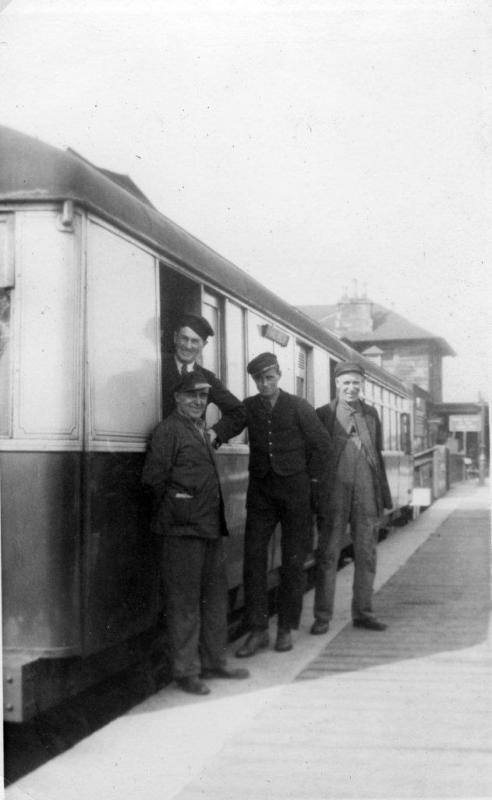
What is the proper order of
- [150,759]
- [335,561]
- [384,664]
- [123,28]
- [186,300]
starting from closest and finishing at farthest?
[150,759] < [123,28] < [384,664] < [186,300] < [335,561]

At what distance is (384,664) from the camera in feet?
17.1

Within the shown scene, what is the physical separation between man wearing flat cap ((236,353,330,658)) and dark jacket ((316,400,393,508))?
0.53m

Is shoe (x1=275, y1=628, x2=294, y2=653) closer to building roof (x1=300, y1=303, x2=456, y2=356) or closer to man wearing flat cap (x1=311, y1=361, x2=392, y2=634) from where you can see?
man wearing flat cap (x1=311, y1=361, x2=392, y2=634)

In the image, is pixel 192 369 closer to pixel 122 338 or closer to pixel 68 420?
pixel 122 338

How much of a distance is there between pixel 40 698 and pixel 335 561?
2.73 m

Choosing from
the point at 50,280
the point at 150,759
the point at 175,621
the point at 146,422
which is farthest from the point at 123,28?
the point at 150,759

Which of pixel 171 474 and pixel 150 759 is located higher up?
pixel 171 474

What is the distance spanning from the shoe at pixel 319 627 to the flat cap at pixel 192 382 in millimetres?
2023

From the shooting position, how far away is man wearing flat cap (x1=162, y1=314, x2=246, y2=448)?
5312 millimetres

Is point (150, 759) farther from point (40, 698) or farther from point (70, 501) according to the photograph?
point (70, 501)

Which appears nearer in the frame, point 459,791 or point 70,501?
point 459,791

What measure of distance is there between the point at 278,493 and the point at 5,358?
214 centimetres

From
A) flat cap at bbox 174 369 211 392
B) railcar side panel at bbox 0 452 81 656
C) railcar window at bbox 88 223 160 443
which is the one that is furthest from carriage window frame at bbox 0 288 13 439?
flat cap at bbox 174 369 211 392

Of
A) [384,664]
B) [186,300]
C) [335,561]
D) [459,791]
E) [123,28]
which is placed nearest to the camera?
[459,791]
